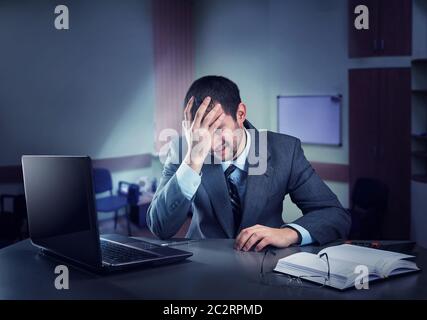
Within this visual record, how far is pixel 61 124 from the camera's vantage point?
5871 mm

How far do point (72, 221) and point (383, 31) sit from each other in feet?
13.7

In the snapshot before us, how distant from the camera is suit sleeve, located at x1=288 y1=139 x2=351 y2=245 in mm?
1822

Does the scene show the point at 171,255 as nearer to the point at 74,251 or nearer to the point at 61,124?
the point at 74,251

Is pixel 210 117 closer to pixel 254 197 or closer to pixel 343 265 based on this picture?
pixel 254 197

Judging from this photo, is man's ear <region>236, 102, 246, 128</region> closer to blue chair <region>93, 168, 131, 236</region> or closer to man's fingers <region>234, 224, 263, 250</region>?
man's fingers <region>234, 224, 263, 250</region>

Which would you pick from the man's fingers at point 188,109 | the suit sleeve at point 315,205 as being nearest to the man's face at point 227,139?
the man's fingers at point 188,109

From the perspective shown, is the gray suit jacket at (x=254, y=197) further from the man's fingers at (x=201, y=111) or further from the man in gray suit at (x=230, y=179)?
the man's fingers at (x=201, y=111)

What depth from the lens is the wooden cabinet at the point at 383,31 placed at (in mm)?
4875

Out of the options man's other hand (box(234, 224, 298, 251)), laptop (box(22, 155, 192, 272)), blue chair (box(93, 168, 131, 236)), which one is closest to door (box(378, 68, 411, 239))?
blue chair (box(93, 168, 131, 236))

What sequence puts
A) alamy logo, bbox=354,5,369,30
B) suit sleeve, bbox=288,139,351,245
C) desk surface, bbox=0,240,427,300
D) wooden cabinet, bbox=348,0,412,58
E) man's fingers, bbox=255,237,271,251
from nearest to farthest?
desk surface, bbox=0,240,427,300 < man's fingers, bbox=255,237,271,251 < suit sleeve, bbox=288,139,351,245 < wooden cabinet, bbox=348,0,412,58 < alamy logo, bbox=354,5,369,30

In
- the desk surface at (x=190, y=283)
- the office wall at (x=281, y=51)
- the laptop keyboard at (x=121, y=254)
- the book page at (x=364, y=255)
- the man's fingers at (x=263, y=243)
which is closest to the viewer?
the desk surface at (x=190, y=283)

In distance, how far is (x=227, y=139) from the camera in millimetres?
1963

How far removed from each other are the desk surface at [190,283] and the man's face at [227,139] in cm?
43

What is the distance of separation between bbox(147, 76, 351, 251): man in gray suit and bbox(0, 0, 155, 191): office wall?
3886 mm
